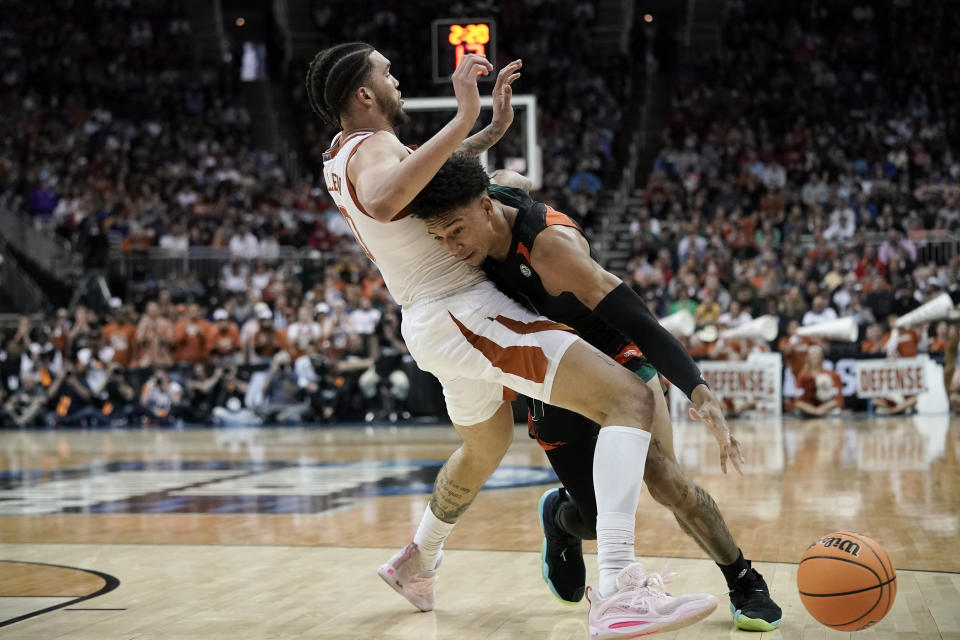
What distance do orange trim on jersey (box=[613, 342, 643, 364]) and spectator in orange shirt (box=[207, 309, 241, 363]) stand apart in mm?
12394

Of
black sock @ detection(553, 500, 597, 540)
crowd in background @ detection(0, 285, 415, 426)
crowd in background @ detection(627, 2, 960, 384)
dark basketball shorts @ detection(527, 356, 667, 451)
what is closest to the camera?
dark basketball shorts @ detection(527, 356, 667, 451)

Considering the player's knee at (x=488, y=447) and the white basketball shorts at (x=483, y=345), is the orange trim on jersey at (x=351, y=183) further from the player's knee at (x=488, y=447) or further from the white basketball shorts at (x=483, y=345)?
the player's knee at (x=488, y=447)

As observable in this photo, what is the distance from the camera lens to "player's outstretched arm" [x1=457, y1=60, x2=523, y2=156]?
4129 mm

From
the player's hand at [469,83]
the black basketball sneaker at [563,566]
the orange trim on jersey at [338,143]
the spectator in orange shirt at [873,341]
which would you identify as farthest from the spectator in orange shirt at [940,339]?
the player's hand at [469,83]

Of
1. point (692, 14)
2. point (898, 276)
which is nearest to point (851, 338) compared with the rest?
point (898, 276)

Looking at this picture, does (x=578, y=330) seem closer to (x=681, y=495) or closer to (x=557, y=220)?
(x=557, y=220)

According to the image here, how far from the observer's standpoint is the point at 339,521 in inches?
272

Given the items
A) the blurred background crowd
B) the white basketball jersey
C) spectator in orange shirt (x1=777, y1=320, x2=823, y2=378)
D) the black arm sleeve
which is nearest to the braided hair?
the white basketball jersey

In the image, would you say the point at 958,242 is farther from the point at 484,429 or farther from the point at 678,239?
the point at 484,429

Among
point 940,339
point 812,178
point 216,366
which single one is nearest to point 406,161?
point 940,339

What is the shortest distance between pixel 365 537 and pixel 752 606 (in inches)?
107

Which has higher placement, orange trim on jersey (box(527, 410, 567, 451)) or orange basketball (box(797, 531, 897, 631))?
orange trim on jersey (box(527, 410, 567, 451))

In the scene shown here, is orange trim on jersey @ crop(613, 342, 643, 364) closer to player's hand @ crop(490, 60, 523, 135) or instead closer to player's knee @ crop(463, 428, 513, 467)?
player's knee @ crop(463, 428, 513, 467)

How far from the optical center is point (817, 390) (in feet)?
46.8
